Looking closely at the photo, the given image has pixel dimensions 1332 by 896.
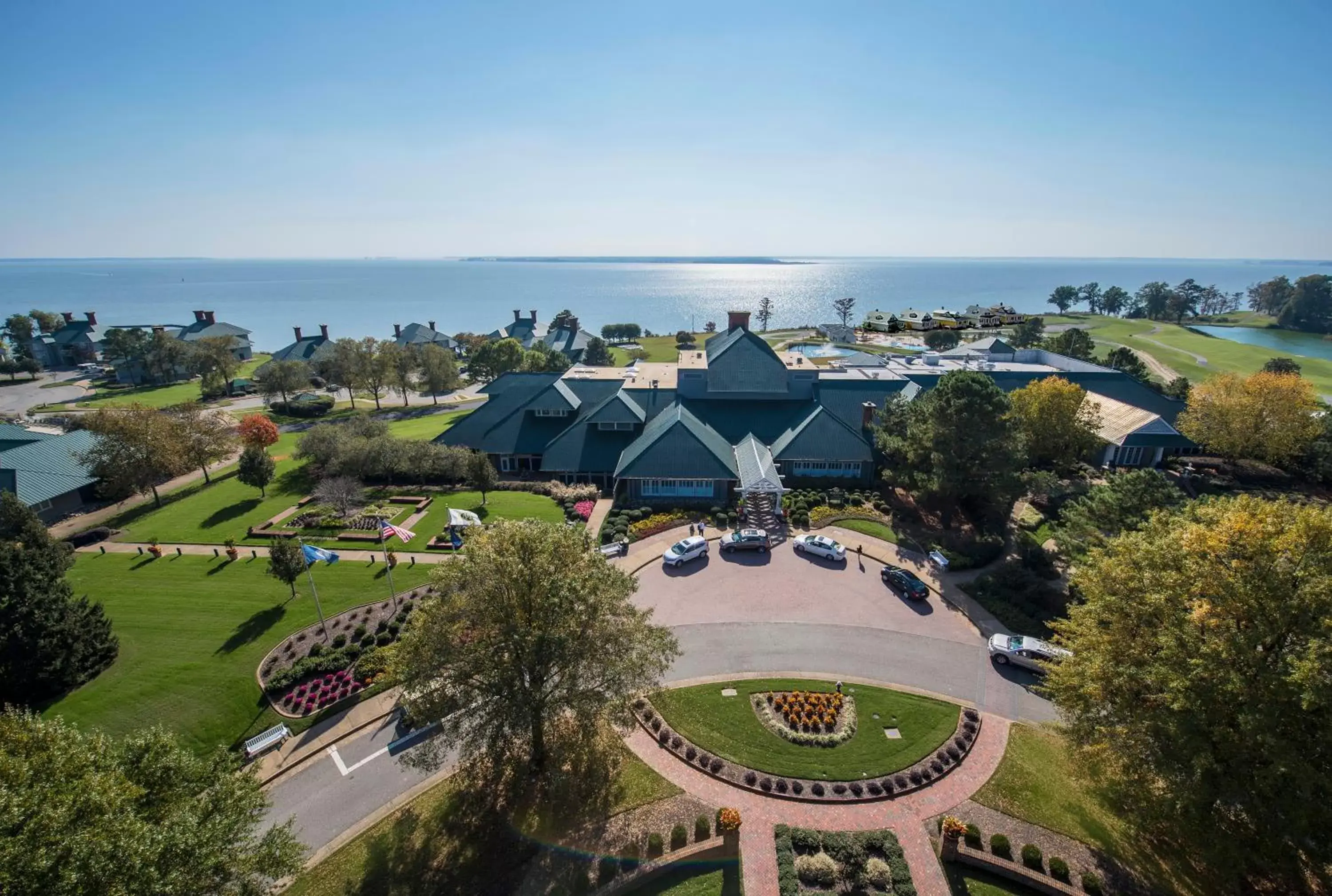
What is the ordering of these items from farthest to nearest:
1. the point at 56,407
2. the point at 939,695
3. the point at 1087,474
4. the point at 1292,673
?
the point at 56,407, the point at 1087,474, the point at 939,695, the point at 1292,673

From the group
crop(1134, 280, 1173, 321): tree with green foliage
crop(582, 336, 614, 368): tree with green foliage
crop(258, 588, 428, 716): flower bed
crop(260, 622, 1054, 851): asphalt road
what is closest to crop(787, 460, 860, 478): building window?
crop(260, 622, 1054, 851): asphalt road

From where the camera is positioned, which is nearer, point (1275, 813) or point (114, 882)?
point (114, 882)

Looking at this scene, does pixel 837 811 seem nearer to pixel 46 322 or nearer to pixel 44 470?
pixel 44 470

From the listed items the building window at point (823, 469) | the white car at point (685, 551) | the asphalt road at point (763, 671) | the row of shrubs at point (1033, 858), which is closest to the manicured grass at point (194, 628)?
the asphalt road at point (763, 671)

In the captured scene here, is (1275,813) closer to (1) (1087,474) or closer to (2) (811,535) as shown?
(2) (811,535)

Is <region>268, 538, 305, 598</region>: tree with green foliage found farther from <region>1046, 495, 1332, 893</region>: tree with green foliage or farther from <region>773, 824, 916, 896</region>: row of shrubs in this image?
<region>1046, 495, 1332, 893</region>: tree with green foliage

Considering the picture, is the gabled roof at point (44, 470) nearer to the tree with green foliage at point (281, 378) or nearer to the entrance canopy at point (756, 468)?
the tree with green foliage at point (281, 378)

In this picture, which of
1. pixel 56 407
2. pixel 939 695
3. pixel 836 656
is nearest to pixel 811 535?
pixel 836 656

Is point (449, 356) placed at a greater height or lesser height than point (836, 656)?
greater

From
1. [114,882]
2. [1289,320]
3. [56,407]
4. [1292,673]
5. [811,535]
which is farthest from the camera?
[1289,320]
